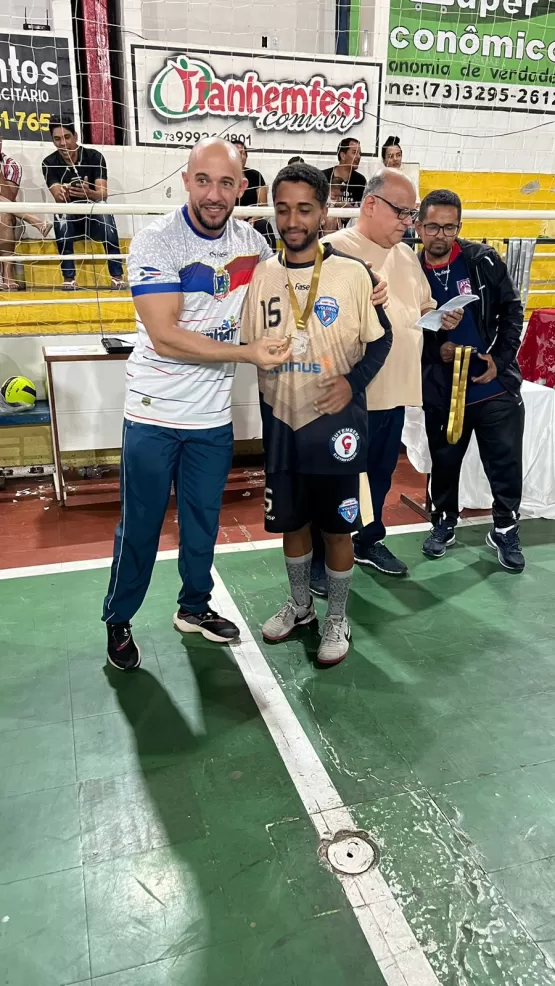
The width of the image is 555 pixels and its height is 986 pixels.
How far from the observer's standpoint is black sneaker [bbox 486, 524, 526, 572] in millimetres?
3533

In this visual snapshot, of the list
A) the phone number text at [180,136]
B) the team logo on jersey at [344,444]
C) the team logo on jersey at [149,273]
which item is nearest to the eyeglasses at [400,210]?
the team logo on jersey at [344,444]

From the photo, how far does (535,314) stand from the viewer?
4.72 m

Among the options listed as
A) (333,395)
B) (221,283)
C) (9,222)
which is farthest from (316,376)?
(9,222)

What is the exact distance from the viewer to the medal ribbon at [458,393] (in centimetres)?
330

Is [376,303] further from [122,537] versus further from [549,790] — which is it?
[549,790]

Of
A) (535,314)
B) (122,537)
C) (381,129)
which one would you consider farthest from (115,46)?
(122,537)

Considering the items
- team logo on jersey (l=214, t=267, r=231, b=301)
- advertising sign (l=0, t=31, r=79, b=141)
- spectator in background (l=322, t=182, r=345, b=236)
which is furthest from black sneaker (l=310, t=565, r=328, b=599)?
advertising sign (l=0, t=31, r=79, b=141)

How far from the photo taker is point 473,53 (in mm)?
8891

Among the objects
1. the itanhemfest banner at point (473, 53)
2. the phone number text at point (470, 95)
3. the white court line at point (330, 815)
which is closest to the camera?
the white court line at point (330, 815)

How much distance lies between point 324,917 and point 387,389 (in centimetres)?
218

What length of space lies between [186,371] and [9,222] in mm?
4561

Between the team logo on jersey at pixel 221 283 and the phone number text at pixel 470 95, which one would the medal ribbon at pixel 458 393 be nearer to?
the team logo on jersey at pixel 221 283

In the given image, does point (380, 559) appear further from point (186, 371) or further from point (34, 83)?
point (34, 83)

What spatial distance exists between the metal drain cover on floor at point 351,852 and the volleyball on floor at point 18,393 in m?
3.63
